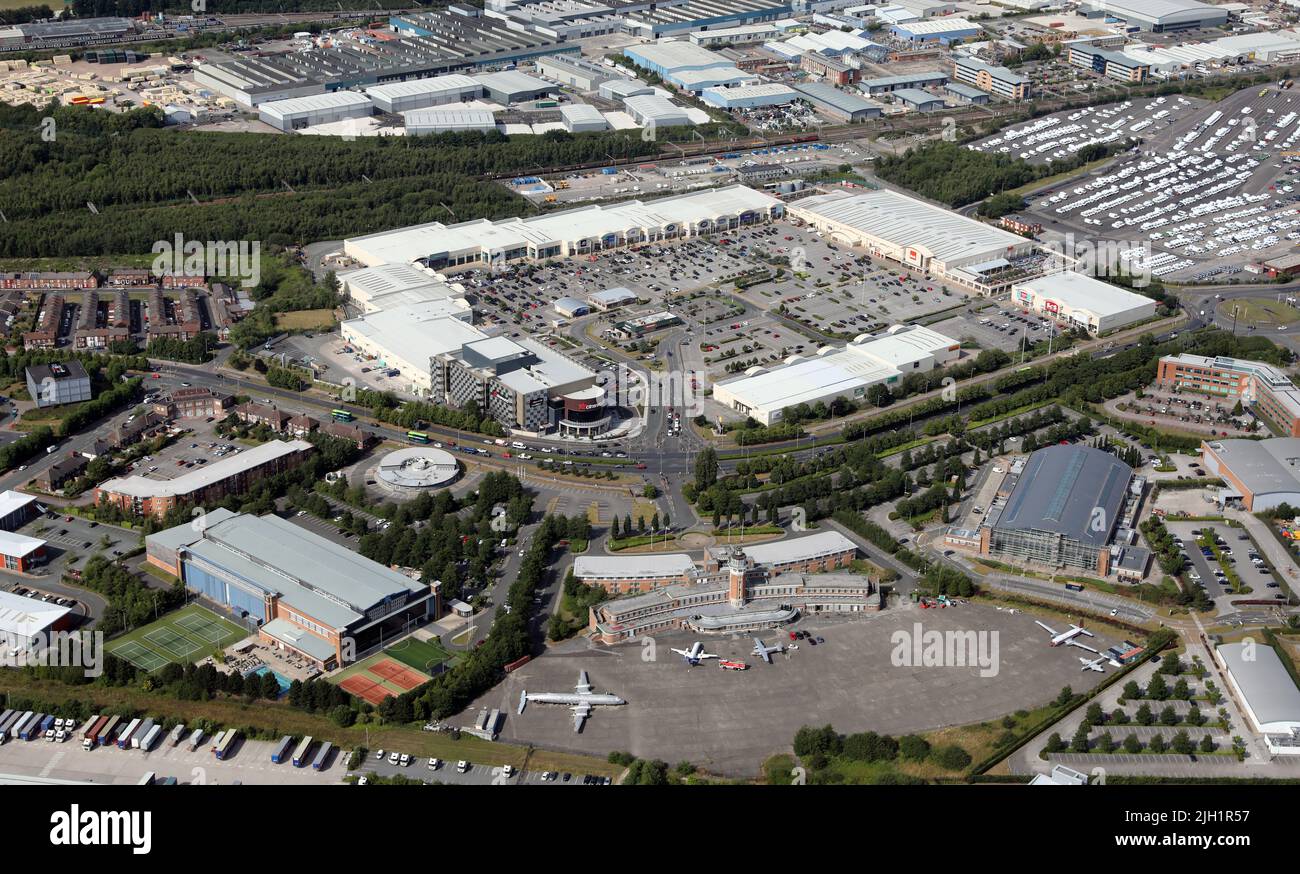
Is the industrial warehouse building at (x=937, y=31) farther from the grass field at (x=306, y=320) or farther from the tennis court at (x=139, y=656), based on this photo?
the tennis court at (x=139, y=656)

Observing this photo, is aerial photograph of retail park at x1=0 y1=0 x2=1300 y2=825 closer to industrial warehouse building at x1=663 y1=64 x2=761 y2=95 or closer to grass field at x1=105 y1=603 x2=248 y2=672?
grass field at x1=105 y1=603 x2=248 y2=672

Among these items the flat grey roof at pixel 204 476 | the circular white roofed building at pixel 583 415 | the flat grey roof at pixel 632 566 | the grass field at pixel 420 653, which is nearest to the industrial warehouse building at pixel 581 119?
the circular white roofed building at pixel 583 415

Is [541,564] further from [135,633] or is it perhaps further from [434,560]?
[135,633]

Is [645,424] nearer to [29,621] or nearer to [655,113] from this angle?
[29,621]

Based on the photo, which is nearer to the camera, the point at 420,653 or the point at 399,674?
the point at 399,674

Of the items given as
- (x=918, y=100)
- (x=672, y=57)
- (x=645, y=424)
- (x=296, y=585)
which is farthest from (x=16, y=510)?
(x=918, y=100)

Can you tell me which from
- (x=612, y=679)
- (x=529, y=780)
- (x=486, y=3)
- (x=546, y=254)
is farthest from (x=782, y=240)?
(x=486, y=3)
